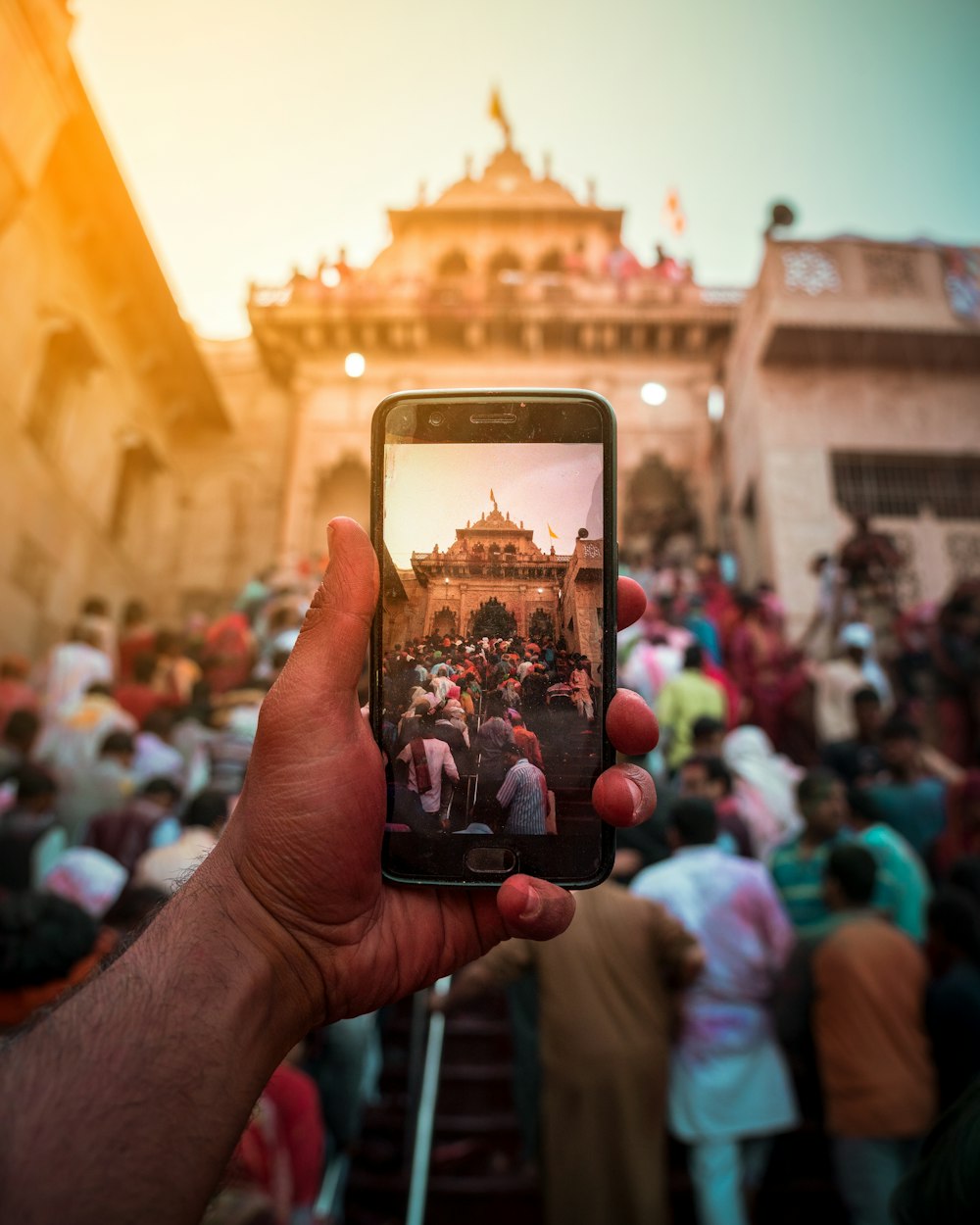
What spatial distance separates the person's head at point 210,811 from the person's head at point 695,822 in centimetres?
210

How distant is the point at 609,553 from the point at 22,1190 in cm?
121

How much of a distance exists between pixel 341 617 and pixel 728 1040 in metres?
2.73

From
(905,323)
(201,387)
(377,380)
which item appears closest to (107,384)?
(201,387)

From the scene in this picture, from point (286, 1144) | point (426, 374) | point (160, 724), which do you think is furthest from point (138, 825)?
point (426, 374)

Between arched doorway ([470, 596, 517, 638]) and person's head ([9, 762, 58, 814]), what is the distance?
11.8 ft

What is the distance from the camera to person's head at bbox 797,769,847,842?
3.97m

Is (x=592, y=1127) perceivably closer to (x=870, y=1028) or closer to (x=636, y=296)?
(x=870, y=1028)

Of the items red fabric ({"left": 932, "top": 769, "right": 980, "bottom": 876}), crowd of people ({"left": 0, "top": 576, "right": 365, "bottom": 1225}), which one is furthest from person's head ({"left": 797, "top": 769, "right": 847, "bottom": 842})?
crowd of people ({"left": 0, "top": 576, "right": 365, "bottom": 1225})

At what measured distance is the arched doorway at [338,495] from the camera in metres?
16.0

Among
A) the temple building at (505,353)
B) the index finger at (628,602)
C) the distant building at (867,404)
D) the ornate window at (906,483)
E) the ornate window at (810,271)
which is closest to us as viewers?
the index finger at (628,602)

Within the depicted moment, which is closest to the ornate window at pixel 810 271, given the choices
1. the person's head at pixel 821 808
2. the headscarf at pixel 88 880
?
the person's head at pixel 821 808

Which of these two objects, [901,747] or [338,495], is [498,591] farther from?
[338,495]

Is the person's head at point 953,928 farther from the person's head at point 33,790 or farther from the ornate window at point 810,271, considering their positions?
the ornate window at point 810,271

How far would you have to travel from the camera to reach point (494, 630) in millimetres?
1480
